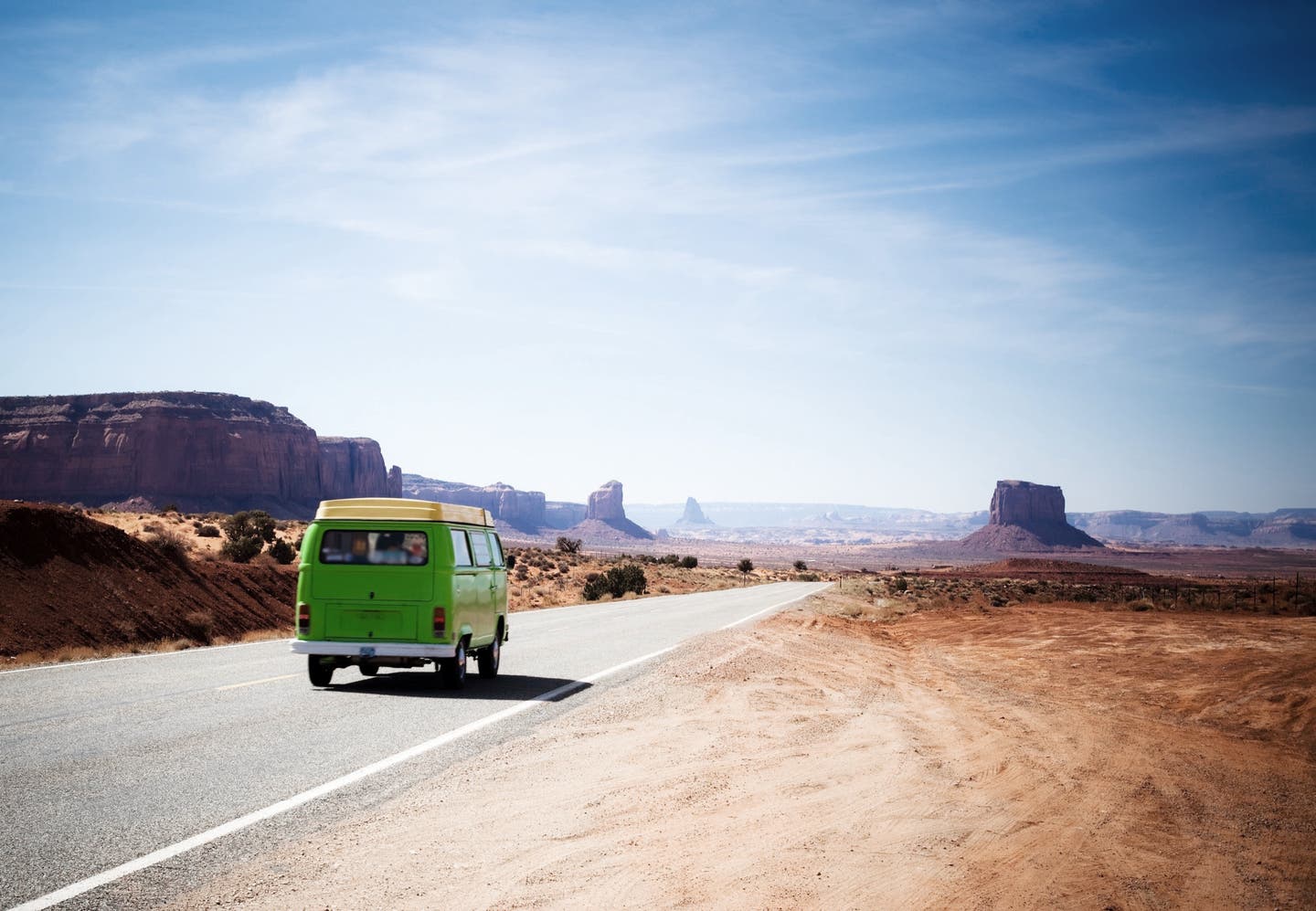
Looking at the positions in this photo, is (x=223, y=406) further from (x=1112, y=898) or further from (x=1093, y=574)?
(x=1112, y=898)

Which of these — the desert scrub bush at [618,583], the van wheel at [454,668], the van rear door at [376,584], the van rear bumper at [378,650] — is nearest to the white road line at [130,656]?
the van rear bumper at [378,650]

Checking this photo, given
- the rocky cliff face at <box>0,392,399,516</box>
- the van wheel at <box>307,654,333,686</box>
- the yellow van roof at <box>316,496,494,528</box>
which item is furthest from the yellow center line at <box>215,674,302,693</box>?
the rocky cliff face at <box>0,392,399,516</box>

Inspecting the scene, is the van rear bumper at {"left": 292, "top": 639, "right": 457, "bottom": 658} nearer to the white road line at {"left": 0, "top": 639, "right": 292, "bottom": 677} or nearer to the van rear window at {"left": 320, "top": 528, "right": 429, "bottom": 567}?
the van rear window at {"left": 320, "top": 528, "right": 429, "bottom": 567}

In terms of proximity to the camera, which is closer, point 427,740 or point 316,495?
point 427,740

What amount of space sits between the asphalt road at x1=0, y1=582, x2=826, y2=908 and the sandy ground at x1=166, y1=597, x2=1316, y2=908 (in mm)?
513

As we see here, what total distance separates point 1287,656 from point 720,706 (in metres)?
13.7

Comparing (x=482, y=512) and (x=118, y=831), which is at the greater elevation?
(x=482, y=512)

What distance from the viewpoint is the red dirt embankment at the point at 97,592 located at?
18.3 meters

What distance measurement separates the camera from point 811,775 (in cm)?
816

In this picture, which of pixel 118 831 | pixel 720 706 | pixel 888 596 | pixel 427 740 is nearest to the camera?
pixel 118 831

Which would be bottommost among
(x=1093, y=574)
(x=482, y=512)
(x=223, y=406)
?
(x=1093, y=574)

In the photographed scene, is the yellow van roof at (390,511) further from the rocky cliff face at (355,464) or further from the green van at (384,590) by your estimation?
the rocky cliff face at (355,464)

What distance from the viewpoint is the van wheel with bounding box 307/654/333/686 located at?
12828 mm

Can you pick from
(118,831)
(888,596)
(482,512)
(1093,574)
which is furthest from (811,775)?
(1093,574)
